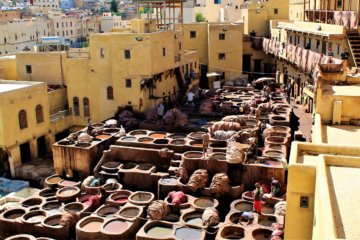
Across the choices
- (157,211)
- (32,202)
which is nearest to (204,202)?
(157,211)

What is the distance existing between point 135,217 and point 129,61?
1522 cm

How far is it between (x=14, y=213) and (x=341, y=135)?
658 inches

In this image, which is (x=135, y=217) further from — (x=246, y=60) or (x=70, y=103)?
(x=246, y=60)

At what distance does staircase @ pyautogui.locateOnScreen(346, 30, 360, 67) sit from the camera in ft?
88.8

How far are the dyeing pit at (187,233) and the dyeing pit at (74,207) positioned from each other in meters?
5.99

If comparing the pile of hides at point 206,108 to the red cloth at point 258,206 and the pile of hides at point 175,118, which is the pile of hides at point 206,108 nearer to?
the pile of hides at point 175,118

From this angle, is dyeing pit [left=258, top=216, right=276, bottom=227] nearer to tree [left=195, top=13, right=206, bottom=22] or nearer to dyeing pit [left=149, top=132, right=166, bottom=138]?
dyeing pit [left=149, top=132, right=166, bottom=138]

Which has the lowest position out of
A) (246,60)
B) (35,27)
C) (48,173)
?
(48,173)

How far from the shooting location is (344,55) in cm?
2591

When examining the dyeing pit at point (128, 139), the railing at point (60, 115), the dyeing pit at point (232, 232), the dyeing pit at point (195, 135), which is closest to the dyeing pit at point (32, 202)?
the dyeing pit at point (128, 139)

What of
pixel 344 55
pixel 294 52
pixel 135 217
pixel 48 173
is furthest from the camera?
pixel 294 52

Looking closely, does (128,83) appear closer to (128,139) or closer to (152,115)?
(152,115)

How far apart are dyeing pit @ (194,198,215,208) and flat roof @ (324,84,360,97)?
795 cm

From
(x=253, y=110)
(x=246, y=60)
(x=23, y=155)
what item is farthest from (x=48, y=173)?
(x=246, y=60)
